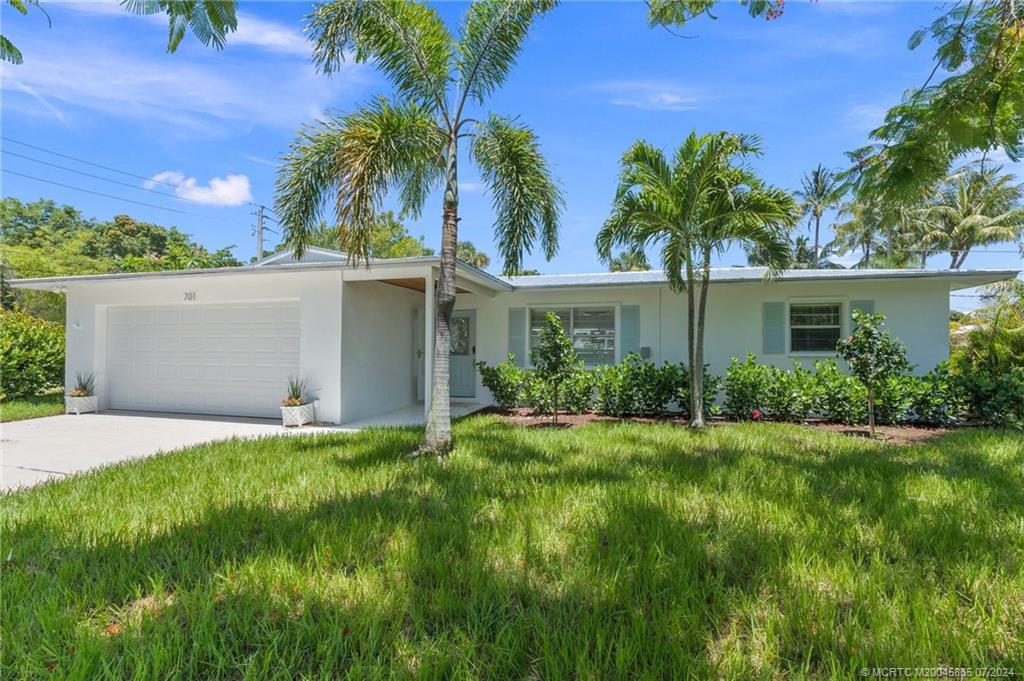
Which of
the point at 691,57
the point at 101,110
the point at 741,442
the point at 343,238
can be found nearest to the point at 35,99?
the point at 343,238

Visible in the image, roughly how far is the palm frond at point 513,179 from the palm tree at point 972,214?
2883cm

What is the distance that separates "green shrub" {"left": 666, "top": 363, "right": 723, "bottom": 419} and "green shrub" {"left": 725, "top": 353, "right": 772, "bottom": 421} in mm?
244

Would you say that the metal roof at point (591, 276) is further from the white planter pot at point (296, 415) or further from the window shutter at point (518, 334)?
the white planter pot at point (296, 415)

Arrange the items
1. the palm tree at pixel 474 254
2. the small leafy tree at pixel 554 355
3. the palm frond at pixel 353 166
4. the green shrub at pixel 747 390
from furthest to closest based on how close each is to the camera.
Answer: the palm tree at pixel 474 254 → the green shrub at pixel 747 390 → the small leafy tree at pixel 554 355 → the palm frond at pixel 353 166

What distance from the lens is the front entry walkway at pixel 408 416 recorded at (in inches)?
369

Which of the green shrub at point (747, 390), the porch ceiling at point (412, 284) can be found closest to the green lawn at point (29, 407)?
the porch ceiling at point (412, 284)

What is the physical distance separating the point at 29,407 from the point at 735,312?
16.9 meters

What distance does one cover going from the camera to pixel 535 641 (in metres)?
2.29

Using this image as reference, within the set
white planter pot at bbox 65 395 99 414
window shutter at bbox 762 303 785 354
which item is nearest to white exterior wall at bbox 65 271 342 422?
white planter pot at bbox 65 395 99 414

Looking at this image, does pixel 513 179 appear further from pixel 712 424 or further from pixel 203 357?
pixel 203 357

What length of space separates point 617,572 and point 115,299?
1351cm

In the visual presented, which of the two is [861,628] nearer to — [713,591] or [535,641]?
[713,591]

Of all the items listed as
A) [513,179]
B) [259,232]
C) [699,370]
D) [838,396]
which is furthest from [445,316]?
[259,232]

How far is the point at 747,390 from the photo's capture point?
9578mm
